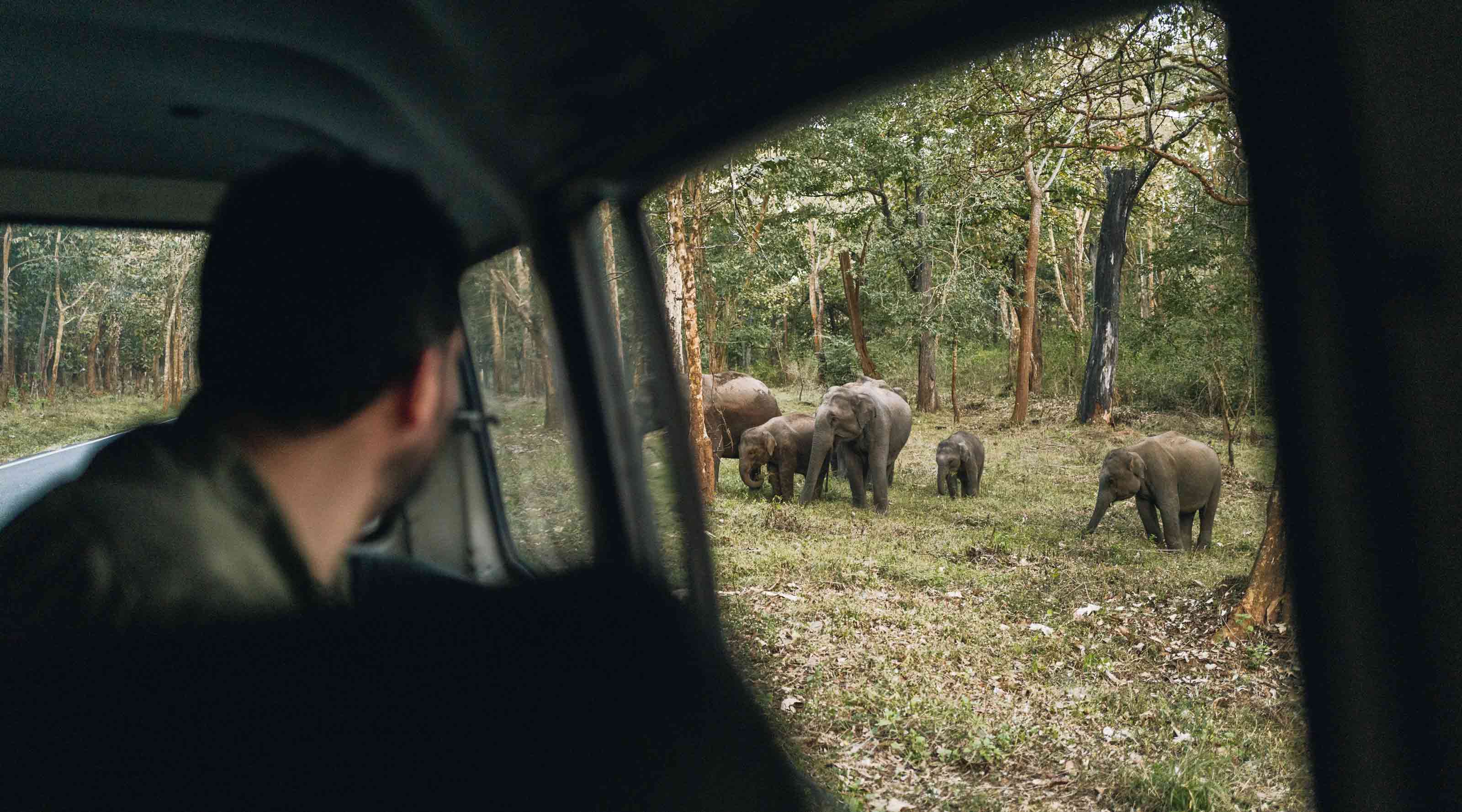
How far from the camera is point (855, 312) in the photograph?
12094 millimetres

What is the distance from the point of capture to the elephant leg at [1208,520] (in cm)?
642

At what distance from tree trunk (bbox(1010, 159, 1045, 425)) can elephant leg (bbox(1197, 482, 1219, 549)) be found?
1.31 meters

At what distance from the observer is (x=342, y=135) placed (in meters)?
2.34

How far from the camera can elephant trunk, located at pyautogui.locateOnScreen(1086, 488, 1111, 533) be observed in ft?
22.7

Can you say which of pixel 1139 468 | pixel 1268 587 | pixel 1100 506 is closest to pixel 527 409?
pixel 1268 587

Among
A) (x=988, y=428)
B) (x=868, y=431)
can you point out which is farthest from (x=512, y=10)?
(x=868, y=431)

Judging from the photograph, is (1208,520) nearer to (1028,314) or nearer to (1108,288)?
(1028,314)

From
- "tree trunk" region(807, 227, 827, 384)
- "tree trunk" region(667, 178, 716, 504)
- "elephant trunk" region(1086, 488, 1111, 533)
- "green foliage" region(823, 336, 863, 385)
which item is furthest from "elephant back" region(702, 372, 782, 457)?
"elephant trunk" region(1086, 488, 1111, 533)

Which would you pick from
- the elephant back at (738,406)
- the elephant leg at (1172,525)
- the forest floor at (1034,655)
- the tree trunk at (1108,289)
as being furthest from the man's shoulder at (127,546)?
the elephant back at (738,406)

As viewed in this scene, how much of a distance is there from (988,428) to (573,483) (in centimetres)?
691

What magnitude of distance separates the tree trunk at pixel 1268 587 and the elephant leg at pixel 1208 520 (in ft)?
8.77

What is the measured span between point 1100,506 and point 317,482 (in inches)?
264

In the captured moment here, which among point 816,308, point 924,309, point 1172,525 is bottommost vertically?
point 1172,525

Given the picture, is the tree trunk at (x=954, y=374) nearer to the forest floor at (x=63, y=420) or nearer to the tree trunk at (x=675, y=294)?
the tree trunk at (x=675, y=294)
